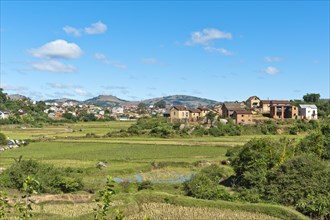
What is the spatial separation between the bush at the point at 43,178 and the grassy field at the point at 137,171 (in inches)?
40.7

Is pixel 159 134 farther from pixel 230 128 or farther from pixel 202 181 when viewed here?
pixel 202 181

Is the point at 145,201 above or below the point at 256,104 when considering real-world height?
below

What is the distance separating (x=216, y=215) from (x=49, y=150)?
31027mm

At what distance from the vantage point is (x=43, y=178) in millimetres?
22031

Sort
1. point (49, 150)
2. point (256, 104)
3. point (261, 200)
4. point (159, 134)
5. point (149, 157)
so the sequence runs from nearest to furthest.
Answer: point (261, 200)
point (149, 157)
point (49, 150)
point (159, 134)
point (256, 104)

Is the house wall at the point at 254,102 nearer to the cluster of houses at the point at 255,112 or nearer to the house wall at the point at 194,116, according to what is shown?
the cluster of houses at the point at 255,112

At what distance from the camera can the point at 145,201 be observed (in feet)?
59.0

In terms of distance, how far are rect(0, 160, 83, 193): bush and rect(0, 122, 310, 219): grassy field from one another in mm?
1033

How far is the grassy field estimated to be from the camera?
1675 cm

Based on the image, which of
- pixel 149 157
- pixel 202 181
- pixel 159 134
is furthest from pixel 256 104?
pixel 202 181

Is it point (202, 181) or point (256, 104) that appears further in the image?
point (256, 104)

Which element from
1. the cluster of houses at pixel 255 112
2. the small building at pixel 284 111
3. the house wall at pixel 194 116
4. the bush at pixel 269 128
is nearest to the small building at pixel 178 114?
the cluster of houses at pixel 255 112

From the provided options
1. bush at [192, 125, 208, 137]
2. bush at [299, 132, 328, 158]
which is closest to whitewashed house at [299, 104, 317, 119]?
bush at [192, 125, 208, 137]

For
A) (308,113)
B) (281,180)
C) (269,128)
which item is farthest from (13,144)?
(308,113)
